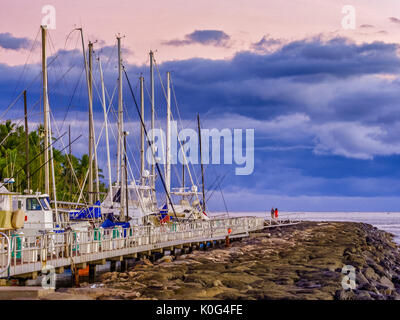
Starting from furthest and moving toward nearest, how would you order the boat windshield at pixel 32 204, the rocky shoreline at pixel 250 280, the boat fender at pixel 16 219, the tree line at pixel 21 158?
1. the tree line at pixel 21 158
2. the boat windshield at pixel 32 204
3. the boat fender at pixel 16 219
4. the rocky shoreline at pixel 250 280

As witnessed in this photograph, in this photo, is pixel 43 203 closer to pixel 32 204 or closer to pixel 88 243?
pixel 32 204

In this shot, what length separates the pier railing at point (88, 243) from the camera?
71.3 feet

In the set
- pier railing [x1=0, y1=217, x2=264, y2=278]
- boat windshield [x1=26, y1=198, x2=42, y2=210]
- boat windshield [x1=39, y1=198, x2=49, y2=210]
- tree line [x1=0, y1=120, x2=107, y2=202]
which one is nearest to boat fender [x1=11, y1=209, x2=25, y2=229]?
pier railing [x1=0, y1=217, x2=264, y2=278]

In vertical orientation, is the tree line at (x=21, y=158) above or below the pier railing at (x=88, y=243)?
above

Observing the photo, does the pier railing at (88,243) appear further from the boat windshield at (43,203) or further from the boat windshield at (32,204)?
the boat windshield at (43,203)

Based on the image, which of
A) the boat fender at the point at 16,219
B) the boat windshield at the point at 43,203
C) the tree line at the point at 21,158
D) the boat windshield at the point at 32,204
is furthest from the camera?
the tree line at the point at 21,158

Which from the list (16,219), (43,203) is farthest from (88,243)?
(16,219)

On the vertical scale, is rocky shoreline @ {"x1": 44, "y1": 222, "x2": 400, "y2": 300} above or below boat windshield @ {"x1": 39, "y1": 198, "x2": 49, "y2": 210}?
below

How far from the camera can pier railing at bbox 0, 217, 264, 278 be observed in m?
21.7

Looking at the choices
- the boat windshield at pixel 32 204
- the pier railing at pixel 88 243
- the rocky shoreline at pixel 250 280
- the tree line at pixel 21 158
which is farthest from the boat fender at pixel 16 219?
the tree line at pixel 21 158

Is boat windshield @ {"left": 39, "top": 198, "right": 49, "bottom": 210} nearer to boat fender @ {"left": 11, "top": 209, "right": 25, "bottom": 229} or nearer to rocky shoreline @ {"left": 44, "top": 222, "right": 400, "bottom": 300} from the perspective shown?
rocky shoreline @ {"left": 44, "top": 222, "right": 400, "bottom": 300}
